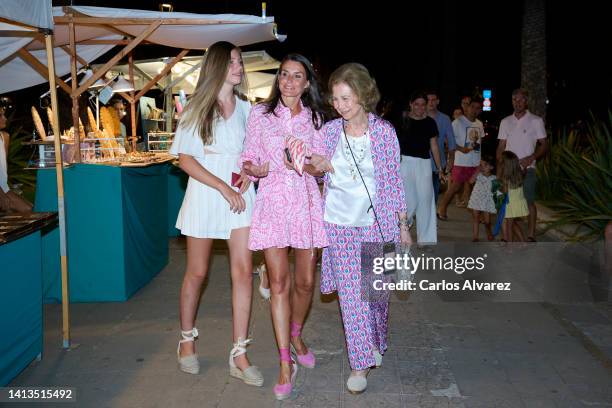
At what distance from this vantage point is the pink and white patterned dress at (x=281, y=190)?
4.14m

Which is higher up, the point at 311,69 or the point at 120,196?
the point at 311,69

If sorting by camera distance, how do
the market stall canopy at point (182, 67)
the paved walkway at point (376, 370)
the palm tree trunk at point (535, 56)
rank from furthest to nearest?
the market stall canopy at point (182, 67) → the palm tree trunk at point (535, 56) → the paved walkway at point (376, 370)

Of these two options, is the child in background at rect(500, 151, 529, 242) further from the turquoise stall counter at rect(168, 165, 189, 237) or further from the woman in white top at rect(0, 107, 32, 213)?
the woman in white top at rect(0, 107, 32, 213)

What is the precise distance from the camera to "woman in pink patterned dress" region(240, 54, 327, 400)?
4148 mm

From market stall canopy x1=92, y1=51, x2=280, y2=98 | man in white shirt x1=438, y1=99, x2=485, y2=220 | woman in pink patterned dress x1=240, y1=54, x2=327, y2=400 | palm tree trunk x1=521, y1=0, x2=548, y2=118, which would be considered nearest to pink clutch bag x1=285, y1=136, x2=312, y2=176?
woman in pink patterned dress x1=240, y1=54, x2=327, y2=400

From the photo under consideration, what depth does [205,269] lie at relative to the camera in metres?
4.57

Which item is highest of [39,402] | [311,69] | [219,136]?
[311,69]

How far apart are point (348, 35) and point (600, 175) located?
3560cm

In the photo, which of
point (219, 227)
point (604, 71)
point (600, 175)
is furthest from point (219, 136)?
point (604, 71)

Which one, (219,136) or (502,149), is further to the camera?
(502,149)

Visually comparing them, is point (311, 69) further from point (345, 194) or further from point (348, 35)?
point (348, 35)

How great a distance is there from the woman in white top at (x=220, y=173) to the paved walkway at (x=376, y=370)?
468 millimetres

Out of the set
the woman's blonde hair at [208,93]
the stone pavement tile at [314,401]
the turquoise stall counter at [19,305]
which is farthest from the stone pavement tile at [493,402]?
the turquoise stall counter at [19,305]

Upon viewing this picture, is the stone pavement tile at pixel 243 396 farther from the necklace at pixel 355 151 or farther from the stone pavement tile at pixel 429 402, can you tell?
the necklace at pixel 355 151
